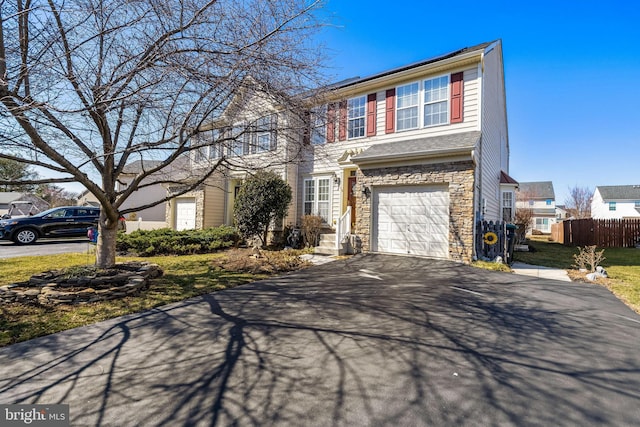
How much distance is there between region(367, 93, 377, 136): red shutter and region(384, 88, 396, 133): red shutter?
52 cm

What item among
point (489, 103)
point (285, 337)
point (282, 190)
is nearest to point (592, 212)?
point (489, 103)

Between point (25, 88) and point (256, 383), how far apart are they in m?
5.44

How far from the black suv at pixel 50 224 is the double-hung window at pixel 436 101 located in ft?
51.3

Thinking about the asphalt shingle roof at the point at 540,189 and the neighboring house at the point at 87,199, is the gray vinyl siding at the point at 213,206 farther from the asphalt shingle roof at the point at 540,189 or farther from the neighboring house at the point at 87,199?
the asphalt shingle roof at the point at 540,189

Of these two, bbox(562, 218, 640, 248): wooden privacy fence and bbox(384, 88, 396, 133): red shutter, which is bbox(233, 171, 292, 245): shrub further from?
bbox(562, 218, 640, 248): wooden privacy fence

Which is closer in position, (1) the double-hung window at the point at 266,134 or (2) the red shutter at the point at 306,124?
(2) the red shutter at the point at 306,124

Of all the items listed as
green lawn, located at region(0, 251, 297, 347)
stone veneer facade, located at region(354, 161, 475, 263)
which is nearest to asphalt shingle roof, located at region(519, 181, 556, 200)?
stone veneer facade, located at region(354, 161, 475, 263)

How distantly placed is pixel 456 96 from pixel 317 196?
6662 mm

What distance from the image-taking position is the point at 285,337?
379cm

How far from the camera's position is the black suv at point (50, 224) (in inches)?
496

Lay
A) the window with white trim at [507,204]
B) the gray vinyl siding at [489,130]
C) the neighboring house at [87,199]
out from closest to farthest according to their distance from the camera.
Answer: the gray vinyl siding at [489,130] < the window with white trim at [507,204] < the neighboring house at [87,199]

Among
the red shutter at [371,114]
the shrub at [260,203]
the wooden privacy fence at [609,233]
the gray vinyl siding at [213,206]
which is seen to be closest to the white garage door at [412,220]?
the red shutter at [371,114]

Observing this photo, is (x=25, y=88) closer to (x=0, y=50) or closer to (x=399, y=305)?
(x=0, y=50)

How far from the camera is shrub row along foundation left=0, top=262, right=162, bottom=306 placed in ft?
16.3
